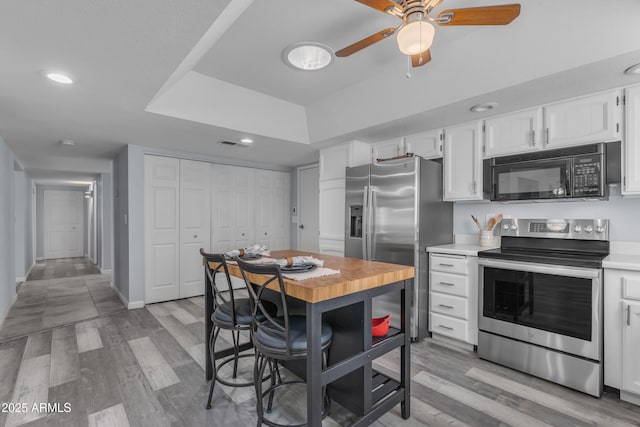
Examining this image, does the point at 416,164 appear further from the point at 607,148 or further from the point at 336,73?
the point at 607,148

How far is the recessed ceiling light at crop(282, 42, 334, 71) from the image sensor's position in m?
2.25

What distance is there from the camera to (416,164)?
2.88m

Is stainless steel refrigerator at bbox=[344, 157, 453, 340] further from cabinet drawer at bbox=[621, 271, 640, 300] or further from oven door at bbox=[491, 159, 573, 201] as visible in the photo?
cabinet drawer at bbox=[621, 271, 640, 300]

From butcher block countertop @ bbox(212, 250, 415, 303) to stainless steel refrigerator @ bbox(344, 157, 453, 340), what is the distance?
1071 mm

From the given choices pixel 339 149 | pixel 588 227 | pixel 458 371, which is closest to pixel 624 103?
pixel 588 227

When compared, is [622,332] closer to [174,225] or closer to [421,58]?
[421,58]

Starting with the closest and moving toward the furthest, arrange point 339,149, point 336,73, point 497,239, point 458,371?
1. point 458,371
2. point 336,73
3. point 497,239
4. point 339,149

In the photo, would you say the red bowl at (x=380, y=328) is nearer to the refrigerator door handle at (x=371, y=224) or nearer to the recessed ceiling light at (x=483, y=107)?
the refrigerator door handle at (x=371, y=224)

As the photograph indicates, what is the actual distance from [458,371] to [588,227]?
159cm

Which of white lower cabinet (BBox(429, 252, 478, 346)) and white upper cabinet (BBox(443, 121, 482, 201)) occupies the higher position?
white upper cabinet (BBox(443, 121, 482, 201))

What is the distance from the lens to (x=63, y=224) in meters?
9.18

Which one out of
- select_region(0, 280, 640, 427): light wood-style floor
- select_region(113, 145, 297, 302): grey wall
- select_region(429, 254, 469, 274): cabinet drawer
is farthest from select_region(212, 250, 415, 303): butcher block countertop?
select_region(113, 145, 297, 302): grey wall

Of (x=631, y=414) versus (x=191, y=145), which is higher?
(x=191, y=145)

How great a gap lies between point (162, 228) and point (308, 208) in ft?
7.68
